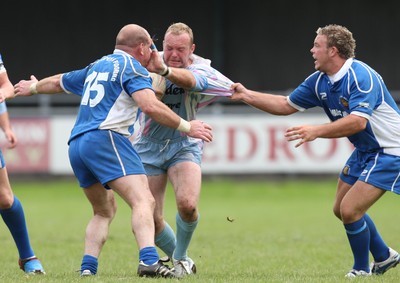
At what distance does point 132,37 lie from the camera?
771cm

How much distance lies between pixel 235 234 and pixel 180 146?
13.6 ft

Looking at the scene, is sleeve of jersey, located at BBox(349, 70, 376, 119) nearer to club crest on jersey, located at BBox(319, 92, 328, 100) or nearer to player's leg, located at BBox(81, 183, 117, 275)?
club crest on jersey, located at BBox(319, 92, 328, 100)

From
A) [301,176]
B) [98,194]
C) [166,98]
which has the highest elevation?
[166,98]

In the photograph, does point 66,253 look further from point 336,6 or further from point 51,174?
point 336,6

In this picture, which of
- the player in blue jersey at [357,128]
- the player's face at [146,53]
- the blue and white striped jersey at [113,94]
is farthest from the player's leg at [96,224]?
the player in blue jersey at [357,128]

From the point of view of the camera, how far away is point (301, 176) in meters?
20.4

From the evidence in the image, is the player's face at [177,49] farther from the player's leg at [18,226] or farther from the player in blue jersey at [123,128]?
the player's leg at [18,226]

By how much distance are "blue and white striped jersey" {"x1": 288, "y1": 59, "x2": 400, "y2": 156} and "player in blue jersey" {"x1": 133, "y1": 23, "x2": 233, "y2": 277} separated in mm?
976

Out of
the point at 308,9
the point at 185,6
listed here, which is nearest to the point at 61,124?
the point at 185,6

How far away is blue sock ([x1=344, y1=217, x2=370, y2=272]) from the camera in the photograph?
26.6 ft

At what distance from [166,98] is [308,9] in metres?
16.0

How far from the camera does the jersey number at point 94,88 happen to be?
759 centimetres

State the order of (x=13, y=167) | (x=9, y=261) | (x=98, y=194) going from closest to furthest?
(x=98, y=194) → (x=9, y=261) → (x=13, y=167)

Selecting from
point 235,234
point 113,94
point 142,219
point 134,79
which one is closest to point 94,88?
point 113,94
